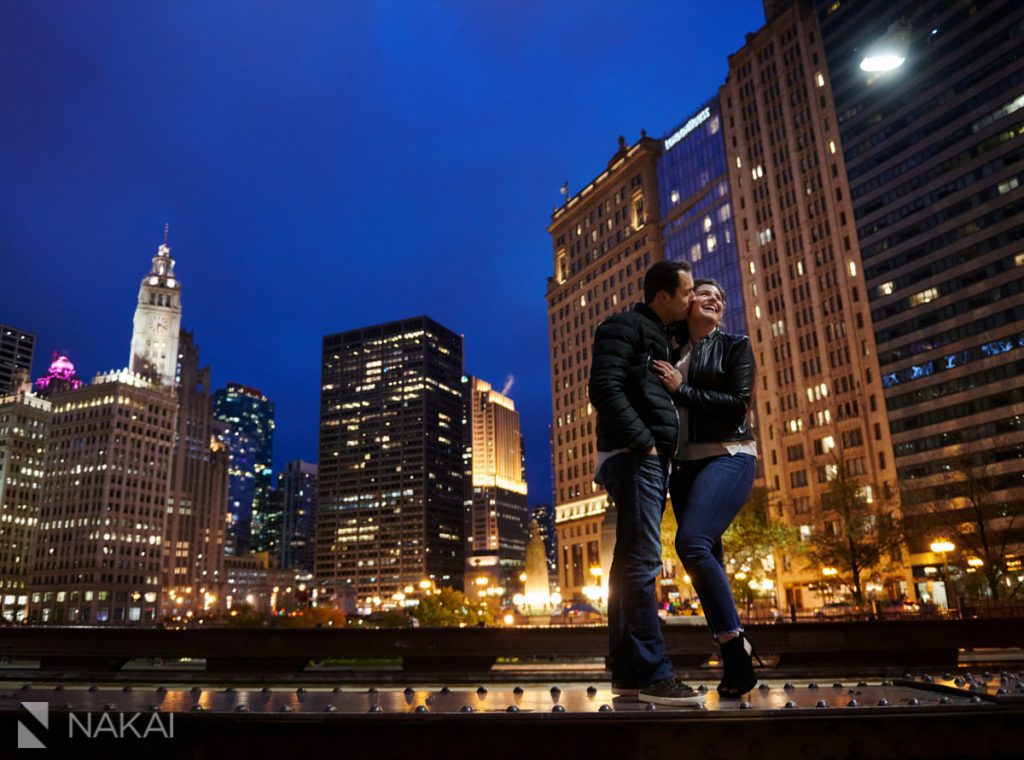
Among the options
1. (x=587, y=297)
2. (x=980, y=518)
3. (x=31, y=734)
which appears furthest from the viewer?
(x=587, y=297)

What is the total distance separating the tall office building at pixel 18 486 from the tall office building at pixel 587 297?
4621 inches

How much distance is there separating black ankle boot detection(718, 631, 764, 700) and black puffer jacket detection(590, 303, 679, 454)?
138cm

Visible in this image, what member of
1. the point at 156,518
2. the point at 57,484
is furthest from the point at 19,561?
the point at 156,518

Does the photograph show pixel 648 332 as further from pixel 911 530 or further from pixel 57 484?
pixel 57 484

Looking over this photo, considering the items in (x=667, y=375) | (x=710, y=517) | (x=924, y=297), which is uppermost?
(x=924, y=297)

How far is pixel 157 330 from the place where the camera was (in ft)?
616

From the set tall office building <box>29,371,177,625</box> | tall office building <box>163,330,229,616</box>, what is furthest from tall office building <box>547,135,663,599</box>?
tall office building <box>163,330,229,616</box>

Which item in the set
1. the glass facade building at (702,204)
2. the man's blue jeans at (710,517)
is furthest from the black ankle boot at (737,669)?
the glass facade building at (702,204)

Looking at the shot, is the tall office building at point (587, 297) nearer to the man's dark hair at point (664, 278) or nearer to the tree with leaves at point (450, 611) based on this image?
the tree with leaves at point (450, 611)

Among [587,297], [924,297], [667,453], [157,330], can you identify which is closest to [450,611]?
[667,453]

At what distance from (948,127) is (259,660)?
303 ft

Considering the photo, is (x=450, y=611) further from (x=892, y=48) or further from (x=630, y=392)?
(x=630, y=392)

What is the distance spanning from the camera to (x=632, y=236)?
402 ft

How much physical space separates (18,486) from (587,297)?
433ft
